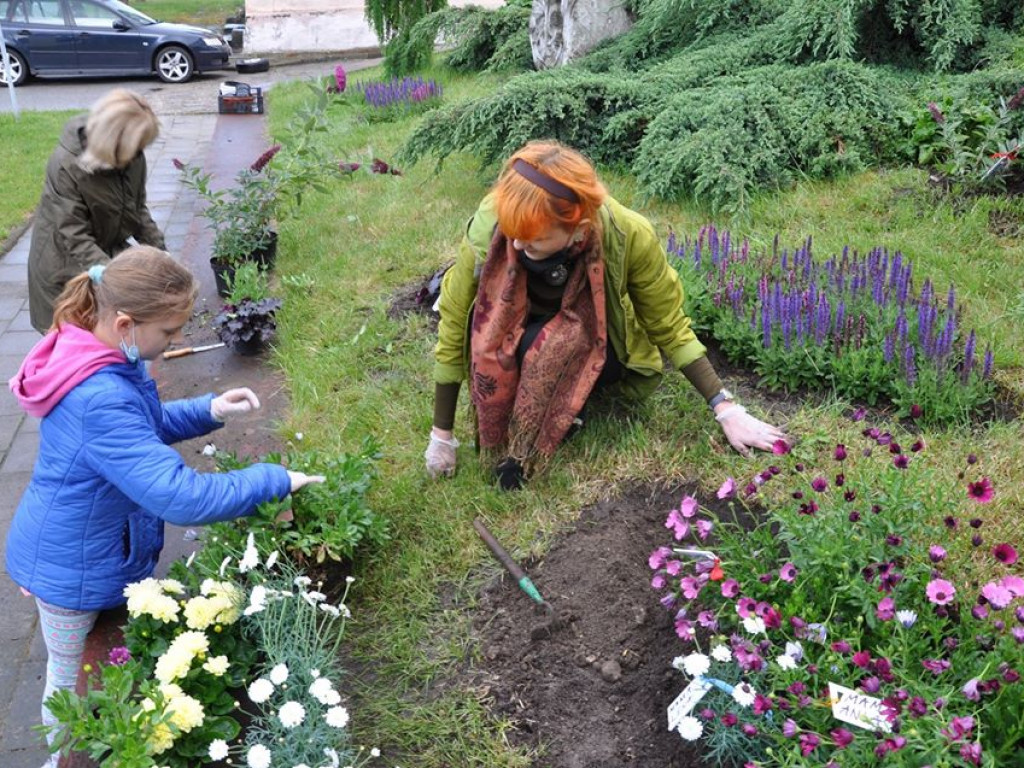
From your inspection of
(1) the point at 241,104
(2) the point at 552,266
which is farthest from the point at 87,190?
(1) the point at 241,104

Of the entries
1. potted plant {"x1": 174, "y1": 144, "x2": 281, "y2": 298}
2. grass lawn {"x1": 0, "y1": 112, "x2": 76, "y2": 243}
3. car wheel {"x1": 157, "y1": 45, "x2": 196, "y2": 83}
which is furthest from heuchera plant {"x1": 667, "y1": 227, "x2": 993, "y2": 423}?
car wheel {"x1": 157, "y1": 45, "x2": 196, "y2": 83}

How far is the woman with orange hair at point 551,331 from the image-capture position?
3.01 metres

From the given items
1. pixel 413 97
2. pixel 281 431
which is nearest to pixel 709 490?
pixel 281 431

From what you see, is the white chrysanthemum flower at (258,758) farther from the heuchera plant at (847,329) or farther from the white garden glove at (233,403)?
the heuchera plant at (847,329)

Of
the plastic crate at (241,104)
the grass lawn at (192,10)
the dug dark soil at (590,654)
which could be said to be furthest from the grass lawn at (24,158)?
the grass lawn at (192,10)

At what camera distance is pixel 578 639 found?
2695 millimetres

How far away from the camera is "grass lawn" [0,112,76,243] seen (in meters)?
7.73

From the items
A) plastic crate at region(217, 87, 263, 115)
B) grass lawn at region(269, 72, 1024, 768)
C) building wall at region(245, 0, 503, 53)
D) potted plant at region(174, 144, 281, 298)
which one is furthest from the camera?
building wall at region(245, 0, 503, 53)

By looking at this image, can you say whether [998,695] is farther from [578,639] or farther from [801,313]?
[801,313]

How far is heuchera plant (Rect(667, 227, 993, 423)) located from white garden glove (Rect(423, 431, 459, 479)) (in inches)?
48.2

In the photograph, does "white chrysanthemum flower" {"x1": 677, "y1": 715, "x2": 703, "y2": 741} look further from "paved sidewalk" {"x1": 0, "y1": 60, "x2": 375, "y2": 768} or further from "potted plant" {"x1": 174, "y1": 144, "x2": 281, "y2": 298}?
"potted plant" {"x1": 174, "y1": 144, "x2": 281, "y2": 298}

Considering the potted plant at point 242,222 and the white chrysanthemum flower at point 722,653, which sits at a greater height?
the potted plant at point 242,222

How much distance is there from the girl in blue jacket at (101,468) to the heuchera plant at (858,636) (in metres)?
1.26

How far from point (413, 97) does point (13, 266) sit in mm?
4301
